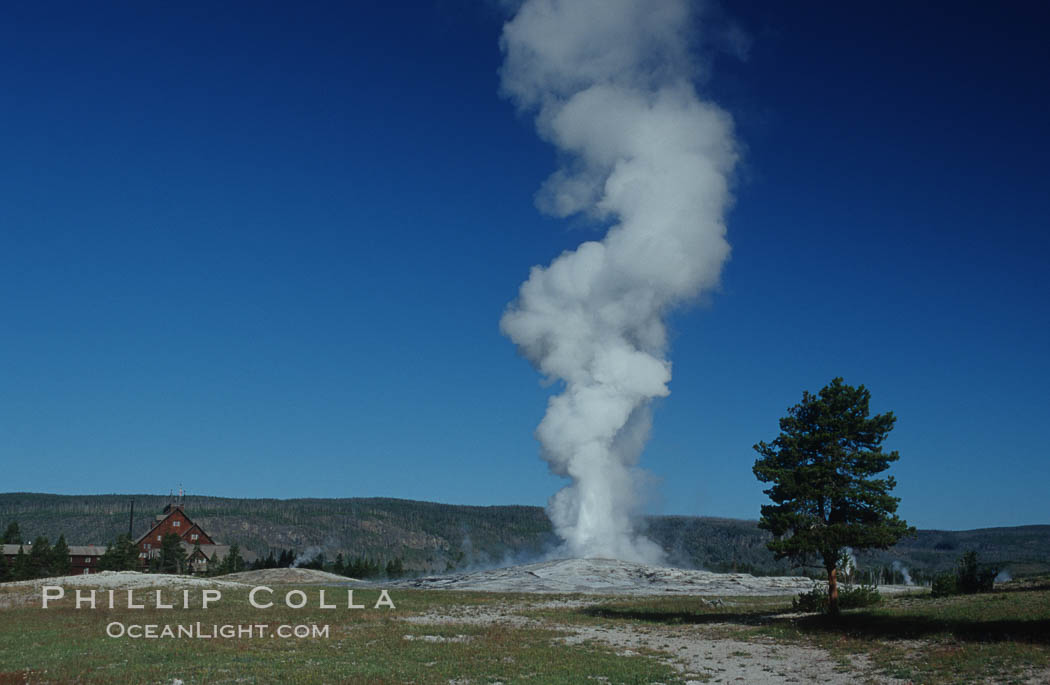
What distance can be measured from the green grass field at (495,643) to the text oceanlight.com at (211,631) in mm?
620

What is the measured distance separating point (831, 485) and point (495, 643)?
19.8 metres

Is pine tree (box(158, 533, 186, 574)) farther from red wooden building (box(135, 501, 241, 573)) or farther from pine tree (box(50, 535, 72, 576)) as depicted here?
pine tree (box(50, 535, 72, 576))

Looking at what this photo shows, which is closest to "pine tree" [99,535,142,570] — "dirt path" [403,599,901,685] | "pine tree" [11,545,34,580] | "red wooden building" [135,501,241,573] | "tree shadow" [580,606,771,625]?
"pine tree" [11,545,34,580]

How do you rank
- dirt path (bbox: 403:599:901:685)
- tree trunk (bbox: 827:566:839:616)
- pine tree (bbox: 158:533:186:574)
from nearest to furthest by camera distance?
dirt path (bbox: 403:599:901:685) → tree trunk (bbox: 827:566:839:616) → pine tree (bbox: 158:533:186:574)

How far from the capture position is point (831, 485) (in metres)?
43.2

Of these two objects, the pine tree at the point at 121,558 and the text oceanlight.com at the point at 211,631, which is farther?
the pine tree at the point at 121,558

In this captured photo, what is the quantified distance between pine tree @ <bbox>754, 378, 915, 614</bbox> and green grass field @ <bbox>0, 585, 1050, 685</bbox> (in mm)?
3856

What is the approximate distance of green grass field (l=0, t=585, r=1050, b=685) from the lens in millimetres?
27500

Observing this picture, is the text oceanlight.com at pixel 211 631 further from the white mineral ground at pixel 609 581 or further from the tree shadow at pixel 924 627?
the white mineral ground at pixel 609 581

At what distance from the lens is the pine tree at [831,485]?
42125 mm

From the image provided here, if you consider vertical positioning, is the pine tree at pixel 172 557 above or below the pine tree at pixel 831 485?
below

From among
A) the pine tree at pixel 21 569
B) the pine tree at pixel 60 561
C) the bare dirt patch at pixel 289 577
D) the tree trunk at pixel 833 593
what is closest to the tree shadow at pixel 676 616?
the tree trunk at pixel 833 593

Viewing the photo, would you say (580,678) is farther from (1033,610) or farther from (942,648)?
(1033,610)

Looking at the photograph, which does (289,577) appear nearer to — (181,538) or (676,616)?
(181,538)
